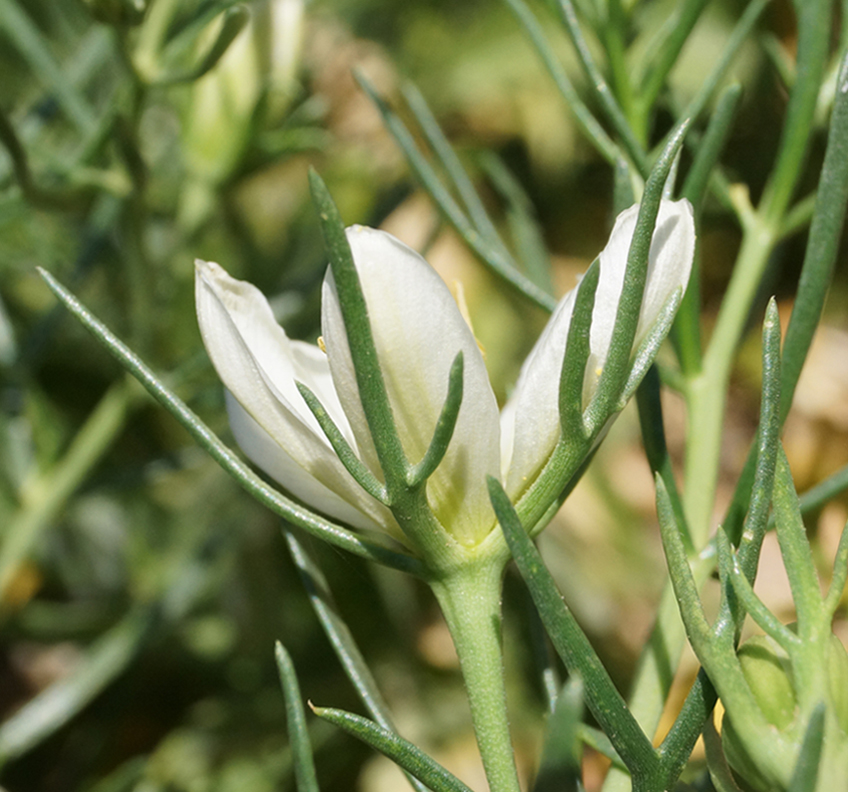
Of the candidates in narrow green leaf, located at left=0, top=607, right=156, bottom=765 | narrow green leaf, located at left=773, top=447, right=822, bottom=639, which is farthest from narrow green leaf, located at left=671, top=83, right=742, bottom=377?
narrow green leaf, located at left=0, top=607, right=156, bottom=765

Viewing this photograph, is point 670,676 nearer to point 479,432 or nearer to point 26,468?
point 479,432

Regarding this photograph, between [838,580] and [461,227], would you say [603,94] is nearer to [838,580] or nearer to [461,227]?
[461,227]

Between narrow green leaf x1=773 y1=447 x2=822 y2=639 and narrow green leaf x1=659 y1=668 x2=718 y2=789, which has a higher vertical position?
narrow green leaf x1=773 y1=447 x2=822 y2=639

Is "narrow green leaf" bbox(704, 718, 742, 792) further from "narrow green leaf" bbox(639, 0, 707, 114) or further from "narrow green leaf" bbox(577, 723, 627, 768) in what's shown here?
"narrow green leaf" bbox(639, 0, 707, 114)

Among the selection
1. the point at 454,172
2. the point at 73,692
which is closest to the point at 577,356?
the point at 454,172

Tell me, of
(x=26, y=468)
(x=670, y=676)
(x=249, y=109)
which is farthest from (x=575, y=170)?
(x=670, y=676)

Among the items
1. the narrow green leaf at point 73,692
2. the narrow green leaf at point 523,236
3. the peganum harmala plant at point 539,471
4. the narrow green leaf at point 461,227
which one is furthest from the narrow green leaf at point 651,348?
the narrow green leaf at point 73,692

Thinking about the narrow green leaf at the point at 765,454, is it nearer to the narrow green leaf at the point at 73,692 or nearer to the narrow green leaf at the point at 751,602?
the narrow green leaf at the point at 751,602
